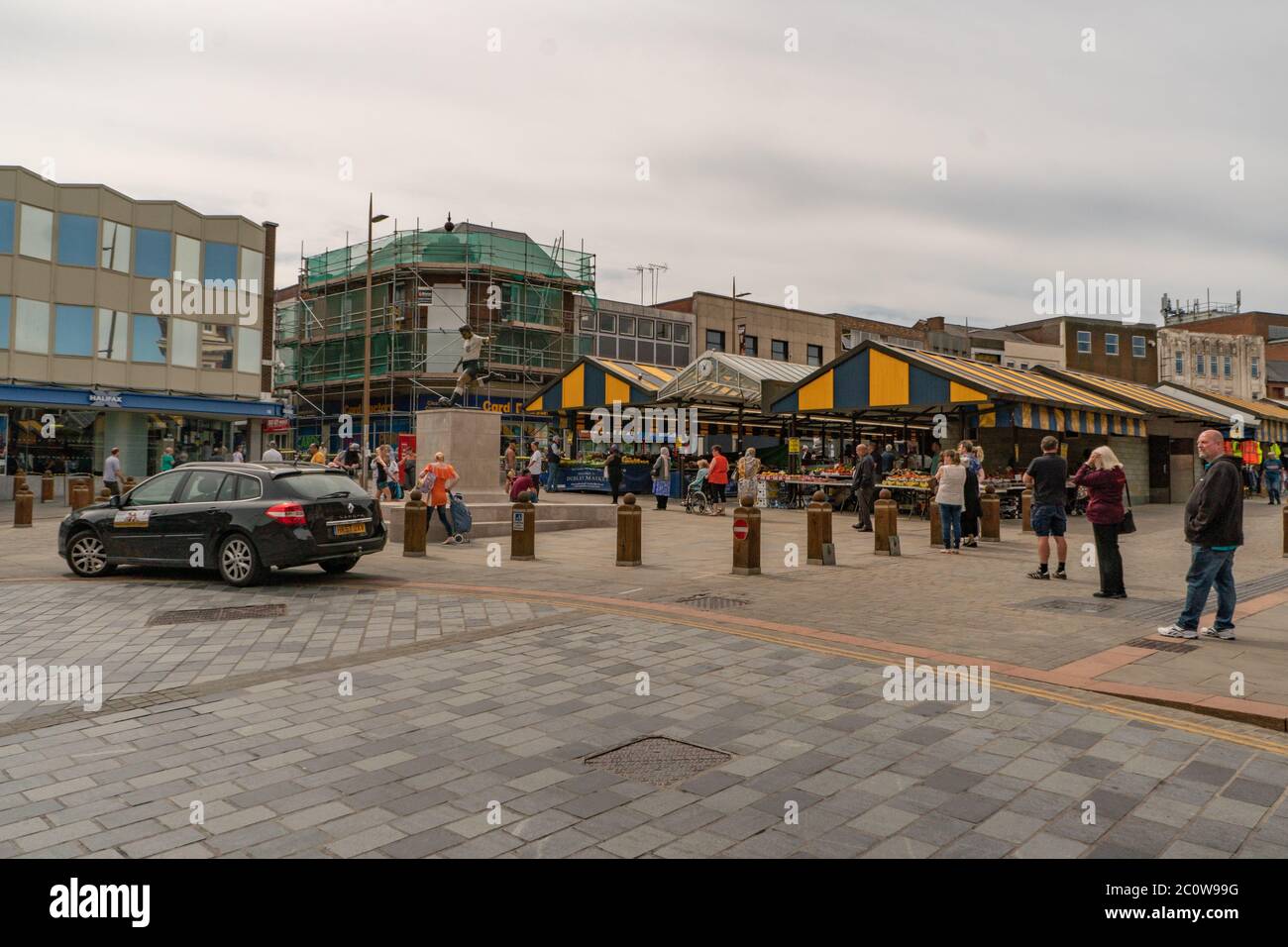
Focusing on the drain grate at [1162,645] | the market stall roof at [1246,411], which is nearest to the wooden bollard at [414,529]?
the drain grate at [1162,645]

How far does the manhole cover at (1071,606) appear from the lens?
29.7 ft

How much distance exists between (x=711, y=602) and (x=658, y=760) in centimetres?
495

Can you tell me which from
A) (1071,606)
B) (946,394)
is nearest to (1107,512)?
(1071,606)

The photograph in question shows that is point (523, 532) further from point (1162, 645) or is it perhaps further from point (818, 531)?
point (1162, 645)

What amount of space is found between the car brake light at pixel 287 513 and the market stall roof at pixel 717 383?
718 inches

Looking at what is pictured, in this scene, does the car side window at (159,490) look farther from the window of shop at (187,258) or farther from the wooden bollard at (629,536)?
the window of shop at (187,258)

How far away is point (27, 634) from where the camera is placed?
7.44 metres

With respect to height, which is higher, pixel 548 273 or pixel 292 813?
pixel 548 273

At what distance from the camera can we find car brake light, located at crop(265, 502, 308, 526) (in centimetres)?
1008

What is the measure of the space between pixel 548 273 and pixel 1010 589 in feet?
126

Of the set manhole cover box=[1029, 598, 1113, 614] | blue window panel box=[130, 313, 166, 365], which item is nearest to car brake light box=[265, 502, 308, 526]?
manhole cover box=[1029, 598, 1113, 614]
